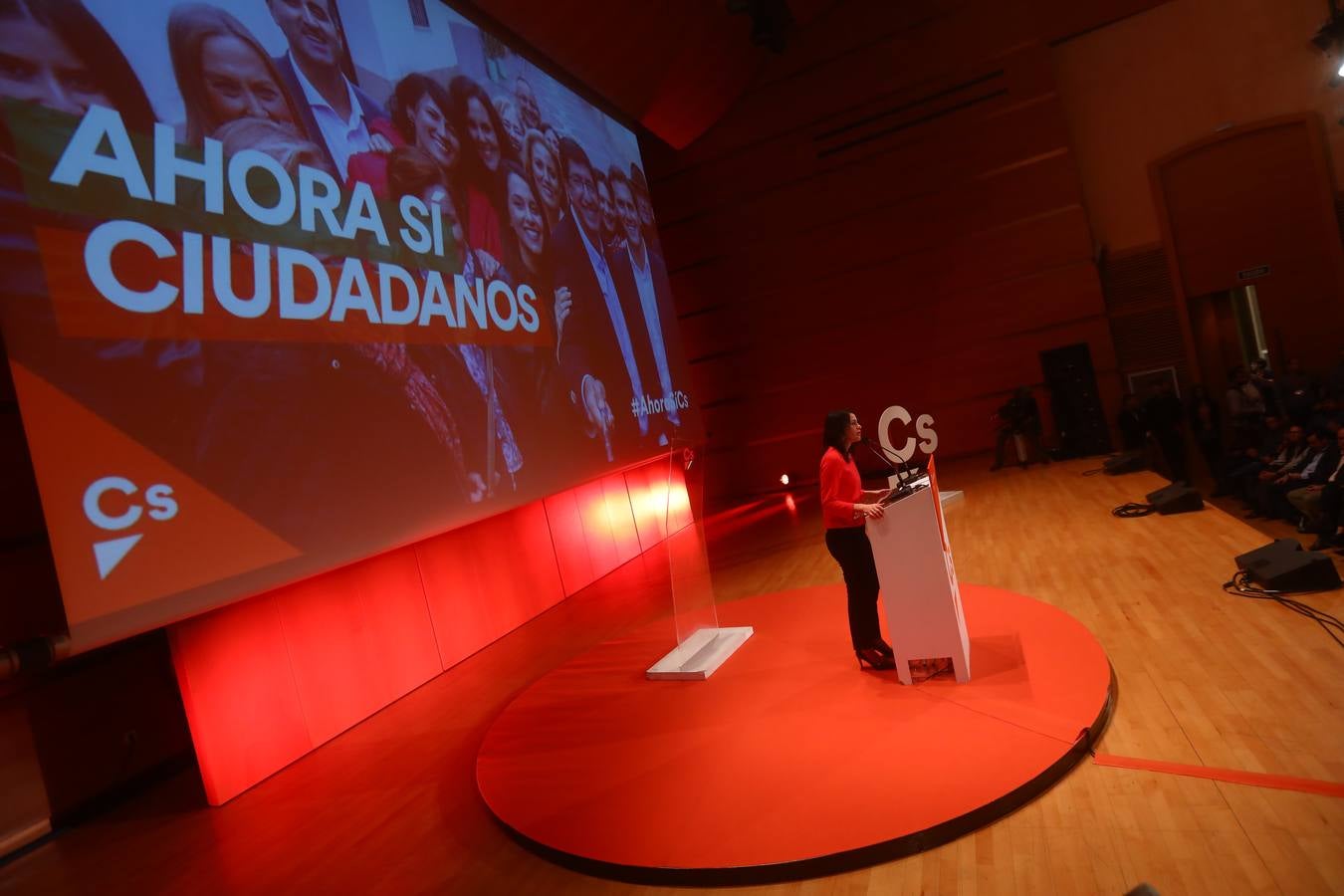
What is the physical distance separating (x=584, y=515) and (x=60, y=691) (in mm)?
4437

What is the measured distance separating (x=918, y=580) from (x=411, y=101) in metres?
4.56

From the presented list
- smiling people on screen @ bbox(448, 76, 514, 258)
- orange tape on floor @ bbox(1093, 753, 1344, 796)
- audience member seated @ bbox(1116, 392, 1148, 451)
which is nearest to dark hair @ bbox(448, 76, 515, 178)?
smiling people on screen @ bbox(448, 76, 514, 258)

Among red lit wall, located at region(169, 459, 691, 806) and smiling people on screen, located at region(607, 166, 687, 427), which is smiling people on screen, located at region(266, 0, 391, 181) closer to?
red lit wall, located at region(169, 459, 691, 806)

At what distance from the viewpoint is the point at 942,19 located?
1005cm

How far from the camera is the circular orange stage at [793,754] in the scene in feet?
8.34

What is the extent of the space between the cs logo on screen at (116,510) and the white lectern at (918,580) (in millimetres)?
3061

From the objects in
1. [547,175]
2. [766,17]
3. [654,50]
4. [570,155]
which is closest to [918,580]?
[547,175]

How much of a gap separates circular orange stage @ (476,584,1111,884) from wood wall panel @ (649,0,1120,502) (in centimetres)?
661

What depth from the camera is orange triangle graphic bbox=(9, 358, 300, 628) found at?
9.98 ft

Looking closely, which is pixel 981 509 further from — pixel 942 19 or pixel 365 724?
pixel 942 19

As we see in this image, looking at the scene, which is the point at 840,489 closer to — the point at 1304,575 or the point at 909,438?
the point at 909,438

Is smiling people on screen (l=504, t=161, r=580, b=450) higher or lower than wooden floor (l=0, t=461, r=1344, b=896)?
higher

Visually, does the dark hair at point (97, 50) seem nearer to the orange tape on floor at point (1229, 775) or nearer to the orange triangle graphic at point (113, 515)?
the orange triangle graphic at point (113, 515)

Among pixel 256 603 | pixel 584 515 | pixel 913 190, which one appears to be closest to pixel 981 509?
pixel 584 515
